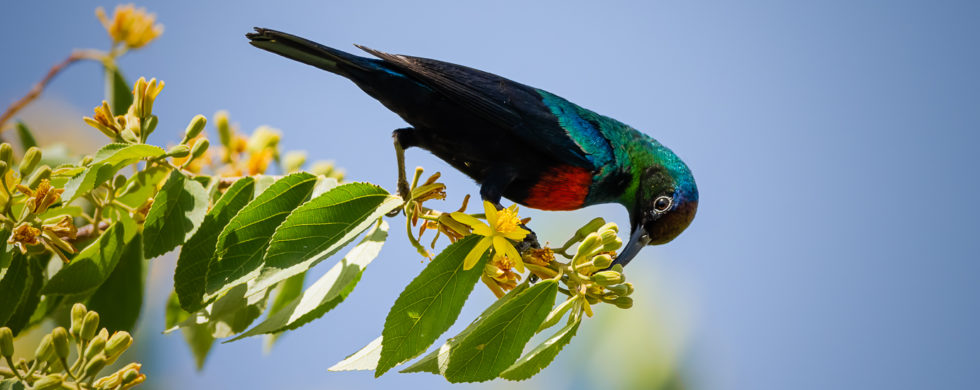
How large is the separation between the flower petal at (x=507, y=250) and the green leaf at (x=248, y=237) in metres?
0.69

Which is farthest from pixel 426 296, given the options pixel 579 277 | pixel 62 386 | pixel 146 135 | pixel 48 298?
pixel 48 298

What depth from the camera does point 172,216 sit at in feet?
7.98

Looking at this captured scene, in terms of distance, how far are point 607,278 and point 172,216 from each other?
1.39 meters

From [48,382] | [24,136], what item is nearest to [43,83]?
[24,136]

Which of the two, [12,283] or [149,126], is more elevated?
[149,126]

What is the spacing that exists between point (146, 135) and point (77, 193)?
1.22 ft

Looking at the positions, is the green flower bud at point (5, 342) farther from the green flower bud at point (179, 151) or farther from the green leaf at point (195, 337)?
the green leaf at point (195, 337)

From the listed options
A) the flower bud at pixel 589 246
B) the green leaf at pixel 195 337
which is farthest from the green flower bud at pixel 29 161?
the flower bud at pixel 589 246

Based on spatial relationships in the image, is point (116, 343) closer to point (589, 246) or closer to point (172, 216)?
point (172, 216)

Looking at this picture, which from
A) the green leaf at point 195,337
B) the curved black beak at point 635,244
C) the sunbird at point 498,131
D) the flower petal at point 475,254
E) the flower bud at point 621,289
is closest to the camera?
the flower petal at point 475,254

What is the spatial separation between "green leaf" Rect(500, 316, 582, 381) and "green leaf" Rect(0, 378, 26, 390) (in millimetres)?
1273

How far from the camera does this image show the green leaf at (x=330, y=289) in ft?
8.07

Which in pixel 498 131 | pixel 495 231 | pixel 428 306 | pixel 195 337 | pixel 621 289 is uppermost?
pixel 498 131

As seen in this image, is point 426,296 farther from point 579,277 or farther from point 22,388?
point 22,388
